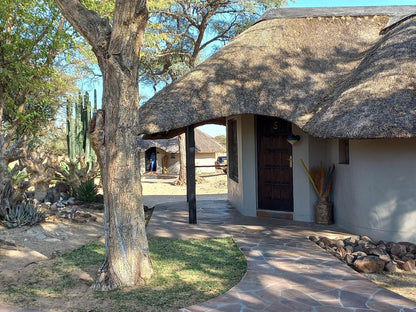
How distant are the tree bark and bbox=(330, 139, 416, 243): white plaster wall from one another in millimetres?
3871

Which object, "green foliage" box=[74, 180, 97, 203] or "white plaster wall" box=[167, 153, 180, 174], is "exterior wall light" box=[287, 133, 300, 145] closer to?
"green foliage" box=[74, 180, 97, 203]

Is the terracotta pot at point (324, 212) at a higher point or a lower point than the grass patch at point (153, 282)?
higher

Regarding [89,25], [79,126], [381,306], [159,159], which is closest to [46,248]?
[89,25]

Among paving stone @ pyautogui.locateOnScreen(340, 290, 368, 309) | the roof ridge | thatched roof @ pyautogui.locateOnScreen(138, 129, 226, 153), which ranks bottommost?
paving stone @ pyautogui.locateOnScreen(340, 290, 368, 309)

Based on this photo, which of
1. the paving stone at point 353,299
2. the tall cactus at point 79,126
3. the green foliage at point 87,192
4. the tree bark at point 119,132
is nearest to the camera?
the paving stone at point 353,299

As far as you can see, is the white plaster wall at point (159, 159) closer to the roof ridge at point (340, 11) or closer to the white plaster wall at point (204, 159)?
the white plaster wall at point (204, 159)

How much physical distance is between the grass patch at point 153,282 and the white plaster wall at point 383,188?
2.27 m

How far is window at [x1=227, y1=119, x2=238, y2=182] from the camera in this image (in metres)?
9.95

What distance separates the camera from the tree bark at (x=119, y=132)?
4523mm

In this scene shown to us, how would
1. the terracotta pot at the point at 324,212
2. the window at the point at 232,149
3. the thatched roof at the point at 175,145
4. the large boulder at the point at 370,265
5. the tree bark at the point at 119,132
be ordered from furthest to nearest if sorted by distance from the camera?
the thatched roof at the point at 175,145, the window at the point at 232,149, the terracotta pot at the point at 324,212, the large boulder at the point at 370,265, the tree bark at the point at 119,132

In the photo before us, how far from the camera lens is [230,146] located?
1043 centimetres

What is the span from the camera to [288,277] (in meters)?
4.70

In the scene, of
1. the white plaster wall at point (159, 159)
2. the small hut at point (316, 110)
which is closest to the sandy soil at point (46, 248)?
the small hut at point (316, 110)

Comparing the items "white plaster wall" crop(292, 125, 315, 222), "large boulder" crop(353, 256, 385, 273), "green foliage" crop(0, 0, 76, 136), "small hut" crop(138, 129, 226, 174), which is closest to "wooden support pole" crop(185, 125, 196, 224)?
"white plaster wall" crop(292, 125, 315, 222)
